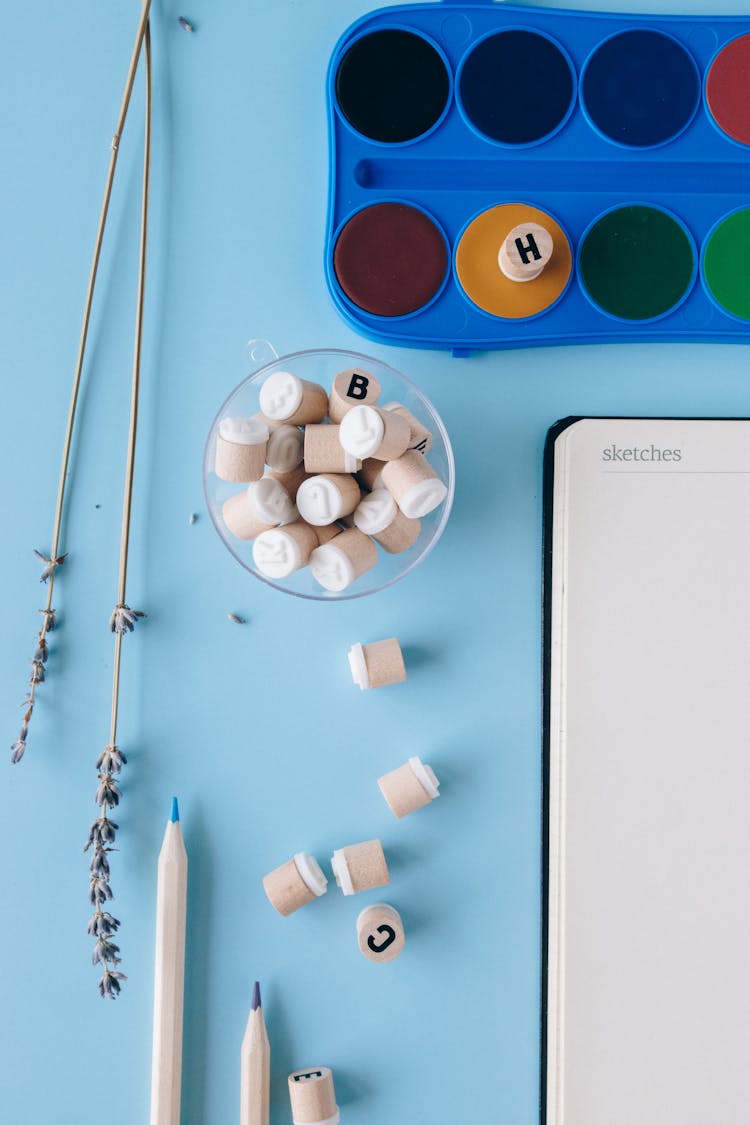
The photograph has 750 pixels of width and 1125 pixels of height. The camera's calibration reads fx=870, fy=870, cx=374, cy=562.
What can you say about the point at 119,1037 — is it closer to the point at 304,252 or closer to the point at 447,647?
the point at 447,647

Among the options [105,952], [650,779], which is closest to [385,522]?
[650,779]

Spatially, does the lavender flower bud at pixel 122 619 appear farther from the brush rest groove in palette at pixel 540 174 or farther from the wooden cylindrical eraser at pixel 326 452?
the brush rest groove in palette at pixel 540 174

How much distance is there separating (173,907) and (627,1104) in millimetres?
417

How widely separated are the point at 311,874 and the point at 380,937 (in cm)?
8

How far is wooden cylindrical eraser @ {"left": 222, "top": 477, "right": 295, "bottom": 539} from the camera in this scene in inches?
26.0

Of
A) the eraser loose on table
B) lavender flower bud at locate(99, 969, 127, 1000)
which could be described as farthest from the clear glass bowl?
lavender flower bud at locate(99, 969, 127, 1000)

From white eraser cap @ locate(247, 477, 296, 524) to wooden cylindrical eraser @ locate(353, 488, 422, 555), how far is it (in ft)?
0.19

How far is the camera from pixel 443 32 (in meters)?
0.75

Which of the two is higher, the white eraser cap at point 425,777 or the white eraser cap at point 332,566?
the white eraser cap at point 332,566

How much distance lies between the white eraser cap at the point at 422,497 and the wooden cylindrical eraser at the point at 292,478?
0.28 feet

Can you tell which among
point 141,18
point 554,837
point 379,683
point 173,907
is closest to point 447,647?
point 379,683

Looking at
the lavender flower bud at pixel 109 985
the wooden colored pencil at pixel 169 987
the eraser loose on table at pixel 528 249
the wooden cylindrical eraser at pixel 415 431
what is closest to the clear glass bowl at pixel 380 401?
the wooden cylindrical eraser at pixel 415 431

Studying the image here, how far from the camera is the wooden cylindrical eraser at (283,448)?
26.6 inches

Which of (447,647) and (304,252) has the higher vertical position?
(304,252)
